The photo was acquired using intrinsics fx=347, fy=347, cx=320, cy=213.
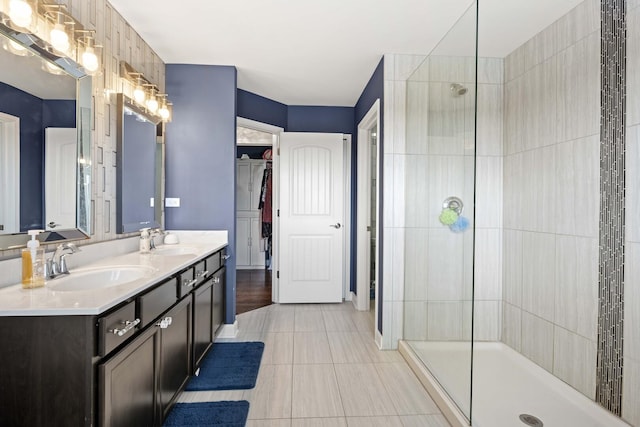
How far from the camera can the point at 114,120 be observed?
225 cm

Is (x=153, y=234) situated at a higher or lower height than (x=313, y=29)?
lower

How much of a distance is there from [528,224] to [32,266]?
115 inches

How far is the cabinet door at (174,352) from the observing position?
5.53ft

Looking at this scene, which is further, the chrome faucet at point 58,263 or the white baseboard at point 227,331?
the white baseboard at point 227,331

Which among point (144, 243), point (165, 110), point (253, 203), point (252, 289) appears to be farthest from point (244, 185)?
point (144, 243)

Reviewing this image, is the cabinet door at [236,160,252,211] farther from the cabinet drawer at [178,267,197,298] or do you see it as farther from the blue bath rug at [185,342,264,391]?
the cabinet drawer at [178,267,197,298]

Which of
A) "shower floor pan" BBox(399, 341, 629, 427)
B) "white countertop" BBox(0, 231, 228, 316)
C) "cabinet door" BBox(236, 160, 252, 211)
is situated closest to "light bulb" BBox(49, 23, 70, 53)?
"white countertop" BBox(0, 231, 228, 316)

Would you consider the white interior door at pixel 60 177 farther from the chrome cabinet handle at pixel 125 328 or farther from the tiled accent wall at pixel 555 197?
the tiled accent wall at pixel 555 197

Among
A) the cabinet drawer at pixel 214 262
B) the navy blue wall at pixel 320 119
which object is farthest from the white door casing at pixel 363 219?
the cabinet drawer at pixel 214 262

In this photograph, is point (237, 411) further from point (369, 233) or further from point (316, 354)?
point (369, 233)

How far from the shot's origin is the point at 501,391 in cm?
222

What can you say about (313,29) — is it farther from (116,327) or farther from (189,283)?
(116,327)

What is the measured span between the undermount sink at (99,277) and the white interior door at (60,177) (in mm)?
274

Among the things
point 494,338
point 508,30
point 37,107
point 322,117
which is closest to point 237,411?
point 37,107
